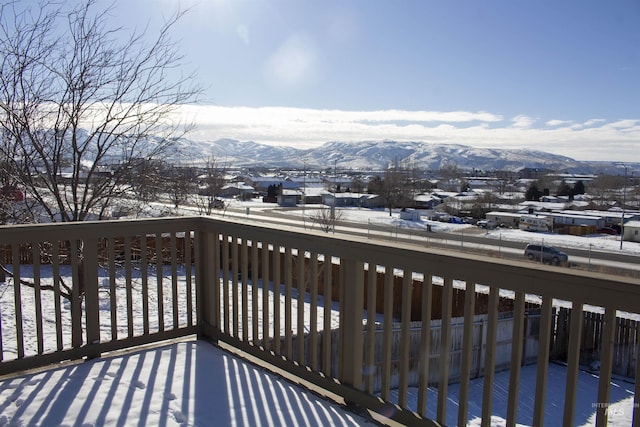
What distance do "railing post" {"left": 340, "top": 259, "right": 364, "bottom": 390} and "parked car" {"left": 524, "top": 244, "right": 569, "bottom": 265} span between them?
20300mm

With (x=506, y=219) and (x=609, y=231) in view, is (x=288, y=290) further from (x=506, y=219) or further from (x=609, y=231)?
(x=506, y=219)

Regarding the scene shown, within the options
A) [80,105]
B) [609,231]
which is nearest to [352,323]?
[80,105]

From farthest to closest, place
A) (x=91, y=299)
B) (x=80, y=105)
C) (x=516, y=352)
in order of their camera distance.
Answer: (x=80, y=105), (x=91, y=299), (x=516, y=352)

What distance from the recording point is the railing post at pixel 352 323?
2.52m

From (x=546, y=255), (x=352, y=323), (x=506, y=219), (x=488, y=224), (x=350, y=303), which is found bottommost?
(x=488, y=224)

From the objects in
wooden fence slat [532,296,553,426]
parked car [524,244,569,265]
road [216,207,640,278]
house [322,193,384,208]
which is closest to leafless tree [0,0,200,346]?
wooden fence slat [532,296,553,426]

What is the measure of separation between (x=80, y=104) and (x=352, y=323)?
4.97 meters

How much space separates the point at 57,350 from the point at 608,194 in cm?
5965

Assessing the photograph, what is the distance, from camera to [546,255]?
2209cm

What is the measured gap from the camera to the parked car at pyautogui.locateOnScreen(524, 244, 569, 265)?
2155 cm

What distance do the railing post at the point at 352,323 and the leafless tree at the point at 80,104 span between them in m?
4.45

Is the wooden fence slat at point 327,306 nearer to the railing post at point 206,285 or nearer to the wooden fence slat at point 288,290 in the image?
the wooden fence slat at point 288,290

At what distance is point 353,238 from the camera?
2.55 m

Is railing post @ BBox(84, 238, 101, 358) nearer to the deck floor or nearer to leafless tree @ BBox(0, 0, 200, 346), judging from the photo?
the deck floor
